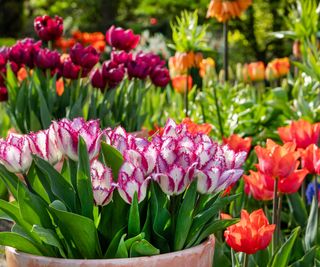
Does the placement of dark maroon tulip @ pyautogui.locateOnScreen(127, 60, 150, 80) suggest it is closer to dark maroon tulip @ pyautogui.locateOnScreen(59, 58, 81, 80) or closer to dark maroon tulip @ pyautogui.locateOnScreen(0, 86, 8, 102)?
dark maroon tulip @ pyautogui.locateOnScreen(59, 58, 81, 80)

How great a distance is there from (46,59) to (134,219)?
6.83 feet

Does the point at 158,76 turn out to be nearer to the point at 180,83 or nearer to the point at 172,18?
the point at 180,83

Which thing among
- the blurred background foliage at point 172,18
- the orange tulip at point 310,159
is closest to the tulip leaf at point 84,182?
the orange tulip at point 310,159

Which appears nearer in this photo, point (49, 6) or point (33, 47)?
point (33, 47)

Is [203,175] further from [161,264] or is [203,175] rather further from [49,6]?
[49,6]

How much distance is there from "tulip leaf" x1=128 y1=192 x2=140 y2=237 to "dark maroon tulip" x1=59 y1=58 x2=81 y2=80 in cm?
198

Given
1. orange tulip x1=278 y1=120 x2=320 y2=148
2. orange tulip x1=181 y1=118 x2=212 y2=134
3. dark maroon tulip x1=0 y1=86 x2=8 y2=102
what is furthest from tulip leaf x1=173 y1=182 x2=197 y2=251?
dark maroon tulip x1=0 y1=86 x2=8 y2=102

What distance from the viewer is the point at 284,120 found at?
14.8 feet

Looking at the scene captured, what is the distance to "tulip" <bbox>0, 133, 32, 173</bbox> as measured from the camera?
1.68m

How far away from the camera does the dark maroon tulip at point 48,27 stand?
386cm

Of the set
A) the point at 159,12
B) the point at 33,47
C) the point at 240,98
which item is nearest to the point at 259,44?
the point at 159,12

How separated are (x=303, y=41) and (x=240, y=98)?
490mm

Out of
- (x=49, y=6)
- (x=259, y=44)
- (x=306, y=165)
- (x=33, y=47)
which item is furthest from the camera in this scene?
(x=49, y=6)

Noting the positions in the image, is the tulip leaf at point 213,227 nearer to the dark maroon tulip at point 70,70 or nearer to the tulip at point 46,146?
the tulip at point 46,146
